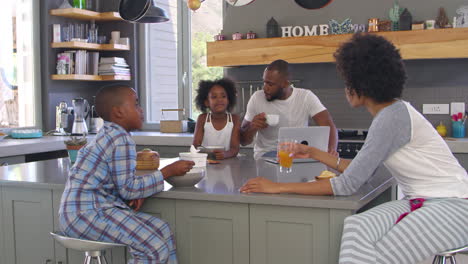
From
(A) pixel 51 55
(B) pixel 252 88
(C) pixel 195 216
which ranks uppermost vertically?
(A) pixel 51 55

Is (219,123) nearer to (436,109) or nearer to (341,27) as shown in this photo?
(341,27)

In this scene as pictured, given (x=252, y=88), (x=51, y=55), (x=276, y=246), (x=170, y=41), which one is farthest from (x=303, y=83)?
(x=276, y=246)

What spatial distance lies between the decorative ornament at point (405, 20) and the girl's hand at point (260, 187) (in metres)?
2.83

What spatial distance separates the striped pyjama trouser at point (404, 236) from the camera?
6.34 feet

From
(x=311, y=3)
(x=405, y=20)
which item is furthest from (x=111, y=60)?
(x=311, y=3)

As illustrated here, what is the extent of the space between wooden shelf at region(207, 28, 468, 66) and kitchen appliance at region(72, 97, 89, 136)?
1310 mm

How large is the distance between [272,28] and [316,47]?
19.9 inches

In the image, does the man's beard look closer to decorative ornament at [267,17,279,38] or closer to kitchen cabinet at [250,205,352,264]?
decorative ornament at [267,17,279,38]

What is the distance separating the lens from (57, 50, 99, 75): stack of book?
17.5 feet

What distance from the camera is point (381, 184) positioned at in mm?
2479

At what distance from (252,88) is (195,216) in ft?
10.4

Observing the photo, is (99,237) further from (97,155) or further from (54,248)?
(54,248)

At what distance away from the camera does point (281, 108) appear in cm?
394

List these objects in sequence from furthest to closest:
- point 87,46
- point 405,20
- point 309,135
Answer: point 87,46 → point 405,20 → point 309,135
